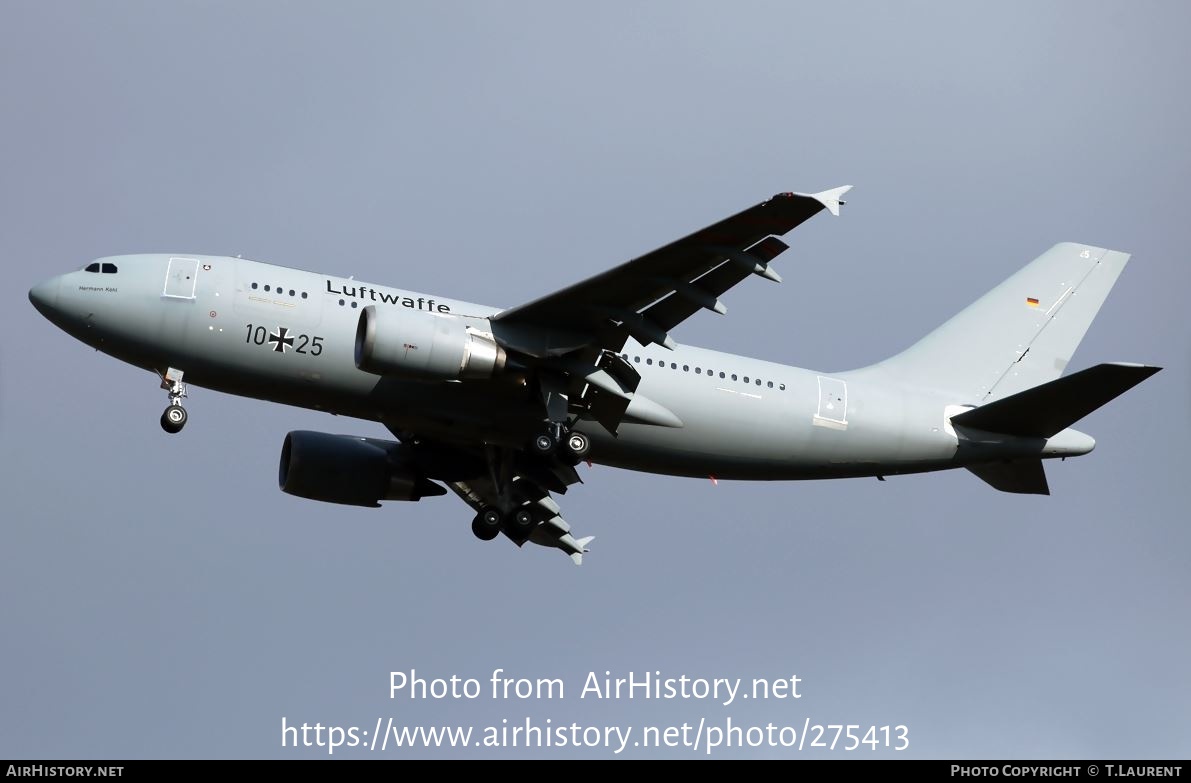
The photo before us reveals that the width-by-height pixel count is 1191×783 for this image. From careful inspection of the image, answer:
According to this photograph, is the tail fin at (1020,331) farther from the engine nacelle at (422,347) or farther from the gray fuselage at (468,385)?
the engine nacelle at (422,347)

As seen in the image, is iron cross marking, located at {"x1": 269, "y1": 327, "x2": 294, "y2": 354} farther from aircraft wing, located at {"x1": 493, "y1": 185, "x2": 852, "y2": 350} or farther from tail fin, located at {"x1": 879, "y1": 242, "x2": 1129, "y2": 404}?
tail fin, located at {"x1": 879, "y1": 242, "x2": 1129, "y2": 404}

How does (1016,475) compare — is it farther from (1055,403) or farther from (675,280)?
(675,280)

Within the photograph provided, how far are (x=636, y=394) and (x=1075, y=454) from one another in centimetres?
1042

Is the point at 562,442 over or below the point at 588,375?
below

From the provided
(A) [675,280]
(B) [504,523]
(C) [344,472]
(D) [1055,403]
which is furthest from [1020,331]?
(C) [344,472]

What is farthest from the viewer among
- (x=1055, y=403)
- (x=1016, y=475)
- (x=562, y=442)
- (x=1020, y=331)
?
(x=1020, y=331)

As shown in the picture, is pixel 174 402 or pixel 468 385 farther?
pixel 468 385

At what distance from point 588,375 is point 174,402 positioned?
8.36 meters

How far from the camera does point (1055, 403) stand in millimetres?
32656

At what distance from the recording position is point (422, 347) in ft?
96.1

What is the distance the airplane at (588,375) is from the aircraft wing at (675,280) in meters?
0.04

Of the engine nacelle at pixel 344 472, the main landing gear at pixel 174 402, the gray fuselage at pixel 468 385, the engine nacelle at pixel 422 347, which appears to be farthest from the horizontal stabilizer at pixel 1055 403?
the main landing gear at pixel 174 402

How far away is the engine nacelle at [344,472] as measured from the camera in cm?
3538

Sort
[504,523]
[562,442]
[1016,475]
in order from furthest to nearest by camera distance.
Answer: [504,523], [1016,475], [562,442]
